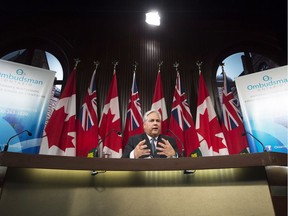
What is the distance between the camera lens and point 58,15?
4.51 metres

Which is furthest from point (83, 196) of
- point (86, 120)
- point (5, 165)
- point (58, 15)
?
point (58, 15)

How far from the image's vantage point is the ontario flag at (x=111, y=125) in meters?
3.25

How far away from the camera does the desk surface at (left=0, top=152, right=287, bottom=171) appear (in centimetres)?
146

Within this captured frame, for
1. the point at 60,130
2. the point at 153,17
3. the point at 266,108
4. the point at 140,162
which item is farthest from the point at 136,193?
the point at 153,17

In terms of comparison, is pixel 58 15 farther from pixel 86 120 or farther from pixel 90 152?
pixel 90 152

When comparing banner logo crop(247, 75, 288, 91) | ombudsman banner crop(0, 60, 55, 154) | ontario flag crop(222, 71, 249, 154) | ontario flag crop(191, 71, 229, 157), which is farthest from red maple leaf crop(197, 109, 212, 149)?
ombudsman banner crop(0, 60, 55, 154)

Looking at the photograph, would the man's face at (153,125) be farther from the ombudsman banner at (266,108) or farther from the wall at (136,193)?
the ombudsman banner at (266,108)

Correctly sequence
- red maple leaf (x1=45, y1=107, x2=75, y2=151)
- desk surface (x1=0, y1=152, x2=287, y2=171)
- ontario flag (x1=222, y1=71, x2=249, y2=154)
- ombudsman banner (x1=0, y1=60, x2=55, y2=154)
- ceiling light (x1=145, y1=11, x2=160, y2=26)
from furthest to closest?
ceiling light (x1=145, y1=11, x2=160, y2=26) < ontario flag (x1=222, y1=71, x2=249, y2=154) < red maple leaf (x1=45, y1=107, x2=75, y2=151) < ombudsman banner (x1=0, y1=60, x2=55, y2=154) < desk surface (x1=0, y1=152, x2=287, y2=171)

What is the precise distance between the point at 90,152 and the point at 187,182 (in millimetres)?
1998

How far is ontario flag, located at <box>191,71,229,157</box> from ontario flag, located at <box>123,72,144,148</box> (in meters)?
0.92

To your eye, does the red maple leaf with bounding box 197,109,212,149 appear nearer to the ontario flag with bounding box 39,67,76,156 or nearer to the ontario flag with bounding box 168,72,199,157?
the ontario flag with bounding box 168,72,199,157

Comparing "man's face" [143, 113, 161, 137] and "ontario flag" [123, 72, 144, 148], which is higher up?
"ontario flag" [123, 72, 144, 148]

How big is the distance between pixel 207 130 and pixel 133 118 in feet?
3.86

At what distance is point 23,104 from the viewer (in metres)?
3.24
